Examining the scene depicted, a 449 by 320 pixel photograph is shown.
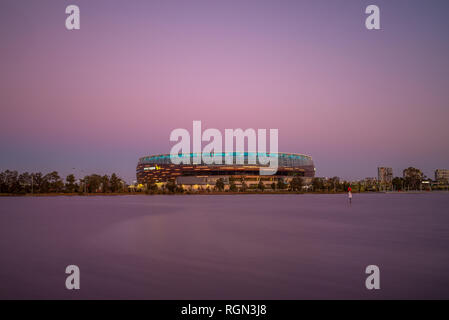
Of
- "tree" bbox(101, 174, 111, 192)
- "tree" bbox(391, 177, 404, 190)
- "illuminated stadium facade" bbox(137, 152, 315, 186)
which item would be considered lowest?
"tree" bbox(391, 177, 404, 190)

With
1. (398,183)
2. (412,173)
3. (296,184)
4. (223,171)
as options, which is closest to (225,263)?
(296,184)

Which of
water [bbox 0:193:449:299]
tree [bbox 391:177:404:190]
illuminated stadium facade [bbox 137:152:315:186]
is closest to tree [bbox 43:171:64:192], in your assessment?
illuminated stadium facade [bbox 137:152:315:186]

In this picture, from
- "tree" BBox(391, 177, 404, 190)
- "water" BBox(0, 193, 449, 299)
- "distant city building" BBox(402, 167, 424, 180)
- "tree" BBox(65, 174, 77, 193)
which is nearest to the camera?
"water" BBox(0, 193, 449, 299)

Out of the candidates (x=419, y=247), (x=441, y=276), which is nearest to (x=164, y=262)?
(x=441, y=276)

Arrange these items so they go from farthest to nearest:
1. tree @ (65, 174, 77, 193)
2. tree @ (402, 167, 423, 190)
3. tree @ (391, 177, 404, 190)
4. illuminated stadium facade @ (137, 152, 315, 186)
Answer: tree @ (402, 167, 423, 190) → tree @ (391, 177, 404, 190) → illuminated stadium facade @ (137, 152, 315, 186) → tree @ (65, 174, 77, 193)

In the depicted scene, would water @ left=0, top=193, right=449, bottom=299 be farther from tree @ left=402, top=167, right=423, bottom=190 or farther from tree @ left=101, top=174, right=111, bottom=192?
tree @ left=402, top=167, right=423, bottom=190

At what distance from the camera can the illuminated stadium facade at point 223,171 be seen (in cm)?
14262

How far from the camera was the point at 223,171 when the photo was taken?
142375 millimetres

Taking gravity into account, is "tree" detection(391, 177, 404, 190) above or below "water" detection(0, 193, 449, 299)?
below

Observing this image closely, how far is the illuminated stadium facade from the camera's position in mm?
142625

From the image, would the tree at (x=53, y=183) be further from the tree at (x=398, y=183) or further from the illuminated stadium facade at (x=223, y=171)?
the tree at (x=398, y=183)

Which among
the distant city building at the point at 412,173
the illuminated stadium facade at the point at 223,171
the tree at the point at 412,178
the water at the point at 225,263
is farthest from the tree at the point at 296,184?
the water at the point at 225,263
